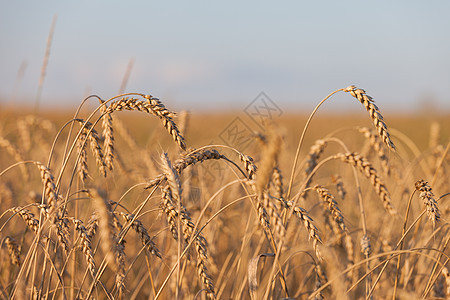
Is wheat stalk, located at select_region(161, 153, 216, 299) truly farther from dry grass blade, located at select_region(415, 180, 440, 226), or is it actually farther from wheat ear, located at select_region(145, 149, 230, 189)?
dry grass blade, located at select_region(415, 180, 440, 226)

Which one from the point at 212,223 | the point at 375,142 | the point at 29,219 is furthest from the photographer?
the point at 212,223

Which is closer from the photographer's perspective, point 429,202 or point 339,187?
point 429,202

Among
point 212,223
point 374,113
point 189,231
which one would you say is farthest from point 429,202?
point 212,223

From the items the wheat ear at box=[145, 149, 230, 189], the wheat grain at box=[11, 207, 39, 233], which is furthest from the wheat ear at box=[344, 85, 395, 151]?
the wheat grain at box=[11, 207, 39, 233]

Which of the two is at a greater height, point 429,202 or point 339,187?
point 429,202

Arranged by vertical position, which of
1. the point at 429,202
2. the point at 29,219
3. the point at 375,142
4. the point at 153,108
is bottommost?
the point at 29,219

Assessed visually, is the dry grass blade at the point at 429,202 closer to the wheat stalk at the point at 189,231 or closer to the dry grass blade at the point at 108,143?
the wheat stalk at the point at 189,231

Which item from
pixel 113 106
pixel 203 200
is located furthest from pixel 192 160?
pixel 203 200

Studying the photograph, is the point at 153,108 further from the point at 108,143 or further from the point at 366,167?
the point at 366,167

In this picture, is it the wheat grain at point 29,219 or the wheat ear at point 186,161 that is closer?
the wheat ear at point 186,161

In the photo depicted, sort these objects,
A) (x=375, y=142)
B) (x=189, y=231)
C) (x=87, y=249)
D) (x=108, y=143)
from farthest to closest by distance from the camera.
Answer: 1. (x=375, y=142)
2. (x=108, y=143)
3. (x=189, y=231)
4. (x=87, y=249)

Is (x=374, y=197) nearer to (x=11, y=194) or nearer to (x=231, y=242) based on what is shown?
(x=231, y=242)

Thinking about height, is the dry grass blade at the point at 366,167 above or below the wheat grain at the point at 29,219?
above

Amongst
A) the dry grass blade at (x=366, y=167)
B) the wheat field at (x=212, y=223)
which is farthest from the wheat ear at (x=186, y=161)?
the dry grass blade at (x=366, y=167)
